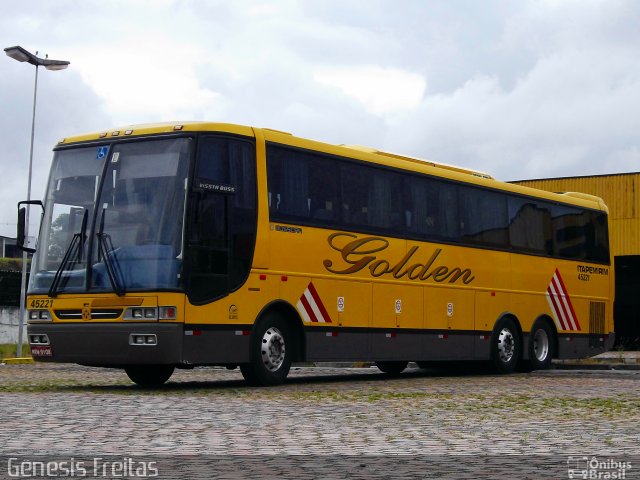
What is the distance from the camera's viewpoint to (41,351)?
17109 millimetres

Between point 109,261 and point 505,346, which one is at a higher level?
point 109,261

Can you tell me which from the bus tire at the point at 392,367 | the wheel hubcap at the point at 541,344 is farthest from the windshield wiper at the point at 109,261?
the wheel hubcap at the point at 541,344

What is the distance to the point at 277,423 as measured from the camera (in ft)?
37.6

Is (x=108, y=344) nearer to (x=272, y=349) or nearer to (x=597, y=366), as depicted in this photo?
(x=272, y=349)

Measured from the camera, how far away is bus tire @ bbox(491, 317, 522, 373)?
23781 mm

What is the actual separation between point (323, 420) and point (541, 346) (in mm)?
14224

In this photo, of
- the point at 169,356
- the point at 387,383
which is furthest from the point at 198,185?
the point at 387,383

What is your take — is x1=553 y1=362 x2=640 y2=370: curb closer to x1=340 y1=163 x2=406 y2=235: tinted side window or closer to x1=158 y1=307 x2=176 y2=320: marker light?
x1=340 y1=163 x2=406 y2=235: tinted side window

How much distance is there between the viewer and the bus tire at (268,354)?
57.2 ft

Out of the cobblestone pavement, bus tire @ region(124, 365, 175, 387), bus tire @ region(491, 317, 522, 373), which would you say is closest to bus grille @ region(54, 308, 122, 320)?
the cobblestone pavement

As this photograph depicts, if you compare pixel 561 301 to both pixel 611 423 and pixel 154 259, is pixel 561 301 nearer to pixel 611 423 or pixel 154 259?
pixel 154 259

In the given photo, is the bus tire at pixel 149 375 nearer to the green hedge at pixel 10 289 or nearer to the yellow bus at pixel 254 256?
the yellow bus at pixel 254 256

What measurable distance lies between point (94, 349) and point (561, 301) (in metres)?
12.6

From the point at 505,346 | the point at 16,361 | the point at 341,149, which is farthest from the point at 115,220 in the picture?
the point at 16,361
